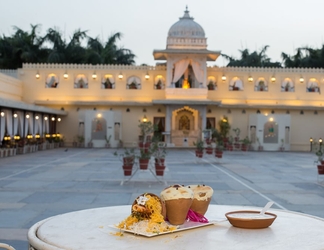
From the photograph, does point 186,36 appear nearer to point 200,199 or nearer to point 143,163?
point 143,163

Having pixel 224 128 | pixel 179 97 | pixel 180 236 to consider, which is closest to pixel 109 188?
pixel 180 236

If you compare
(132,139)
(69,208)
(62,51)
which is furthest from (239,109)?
(69,208)

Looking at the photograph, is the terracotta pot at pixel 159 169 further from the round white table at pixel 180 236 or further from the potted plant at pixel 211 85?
the potted plant at pixel 211 85

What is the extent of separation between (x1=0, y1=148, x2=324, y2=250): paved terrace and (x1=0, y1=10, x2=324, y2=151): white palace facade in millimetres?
18058

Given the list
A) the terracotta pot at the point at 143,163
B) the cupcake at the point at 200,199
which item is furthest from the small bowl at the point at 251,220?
the terracotta pot at the point at 143,163

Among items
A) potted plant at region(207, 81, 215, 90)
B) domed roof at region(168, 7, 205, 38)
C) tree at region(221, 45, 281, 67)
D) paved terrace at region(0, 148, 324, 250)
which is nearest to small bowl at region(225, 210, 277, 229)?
paved terrace at region(0, 148, 324, 250)

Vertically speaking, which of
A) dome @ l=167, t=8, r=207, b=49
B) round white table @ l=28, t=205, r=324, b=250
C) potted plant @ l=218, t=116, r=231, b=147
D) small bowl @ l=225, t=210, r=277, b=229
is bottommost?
round white table @ l=28, t=205, r=324, b=250

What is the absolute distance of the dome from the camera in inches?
1571

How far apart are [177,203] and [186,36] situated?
37.2 m

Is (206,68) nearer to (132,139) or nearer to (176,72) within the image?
(176,72)

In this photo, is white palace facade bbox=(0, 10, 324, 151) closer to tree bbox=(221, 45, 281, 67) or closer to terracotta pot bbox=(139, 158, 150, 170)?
tree bbox=(221, 45, 281, 67)

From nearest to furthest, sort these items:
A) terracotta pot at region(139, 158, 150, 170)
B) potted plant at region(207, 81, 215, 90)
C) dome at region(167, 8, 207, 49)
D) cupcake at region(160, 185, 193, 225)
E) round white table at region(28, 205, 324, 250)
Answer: round white table at region(28, 205, 324, 250) → cupcake at region(160, 185, 193, 225) → terracotta pot at region(139, 158, 150, 170) → dome at region(167, 8, 207, 49) → potted plant at region(207, 81, 215, 90)

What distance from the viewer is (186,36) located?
131 feet

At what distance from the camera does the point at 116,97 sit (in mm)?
41062
